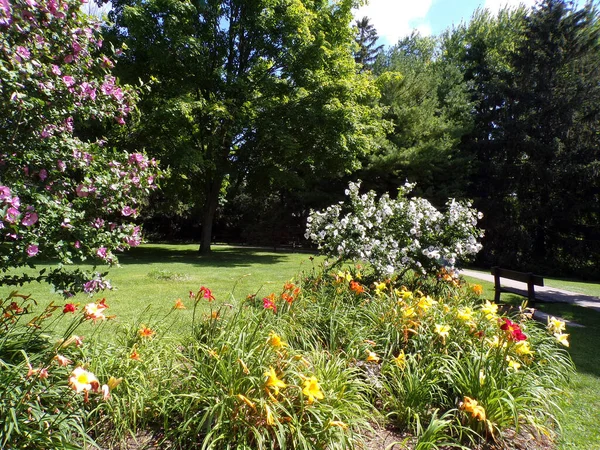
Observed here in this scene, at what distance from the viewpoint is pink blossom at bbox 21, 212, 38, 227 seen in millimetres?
2377

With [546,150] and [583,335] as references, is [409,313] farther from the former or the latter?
[546,150]

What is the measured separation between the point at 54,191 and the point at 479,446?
3.46 meters

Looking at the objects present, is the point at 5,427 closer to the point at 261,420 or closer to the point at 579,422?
the point at 261,420

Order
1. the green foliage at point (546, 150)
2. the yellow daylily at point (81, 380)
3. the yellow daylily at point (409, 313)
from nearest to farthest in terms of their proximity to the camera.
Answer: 1. the yellow daylily at point (81, 380)
2. the yellow daylily at point (409, 313)
3. the green foliage at point (546, 150)

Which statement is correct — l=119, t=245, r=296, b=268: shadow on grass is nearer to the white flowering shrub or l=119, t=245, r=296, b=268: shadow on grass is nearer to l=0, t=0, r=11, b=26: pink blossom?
the white flowering shrub

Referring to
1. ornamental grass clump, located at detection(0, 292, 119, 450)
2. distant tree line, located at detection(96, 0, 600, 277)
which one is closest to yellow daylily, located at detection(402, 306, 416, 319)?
ornamental grass clump, located at detection(0, 292, 119, 450)

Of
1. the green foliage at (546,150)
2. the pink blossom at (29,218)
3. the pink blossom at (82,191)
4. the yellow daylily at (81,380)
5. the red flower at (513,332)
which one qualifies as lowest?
the yellow daylily at (81,380)

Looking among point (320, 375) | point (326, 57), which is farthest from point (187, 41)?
point (320, 375)

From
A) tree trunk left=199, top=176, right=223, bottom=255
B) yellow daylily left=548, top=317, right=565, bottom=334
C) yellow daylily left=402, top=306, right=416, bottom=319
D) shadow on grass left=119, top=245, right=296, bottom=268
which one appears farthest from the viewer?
tree trunk left=199, top=176, right=223, bottom=255

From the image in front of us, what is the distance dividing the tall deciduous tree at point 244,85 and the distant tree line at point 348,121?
0.06 metres

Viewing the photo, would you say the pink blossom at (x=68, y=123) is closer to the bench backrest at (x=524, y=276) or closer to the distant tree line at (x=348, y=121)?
the distant tree line at (x=348, y=121)

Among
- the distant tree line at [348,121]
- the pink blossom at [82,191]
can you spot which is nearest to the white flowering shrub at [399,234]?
the pink blossom at [82,191]

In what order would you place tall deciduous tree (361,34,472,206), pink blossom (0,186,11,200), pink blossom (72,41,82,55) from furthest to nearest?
tall deciduous tree (361,34,472,206) → pink blossom (72,41,82,55) → pink blossom (0,186,11,200)

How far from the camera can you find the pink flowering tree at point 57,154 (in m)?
2.41
